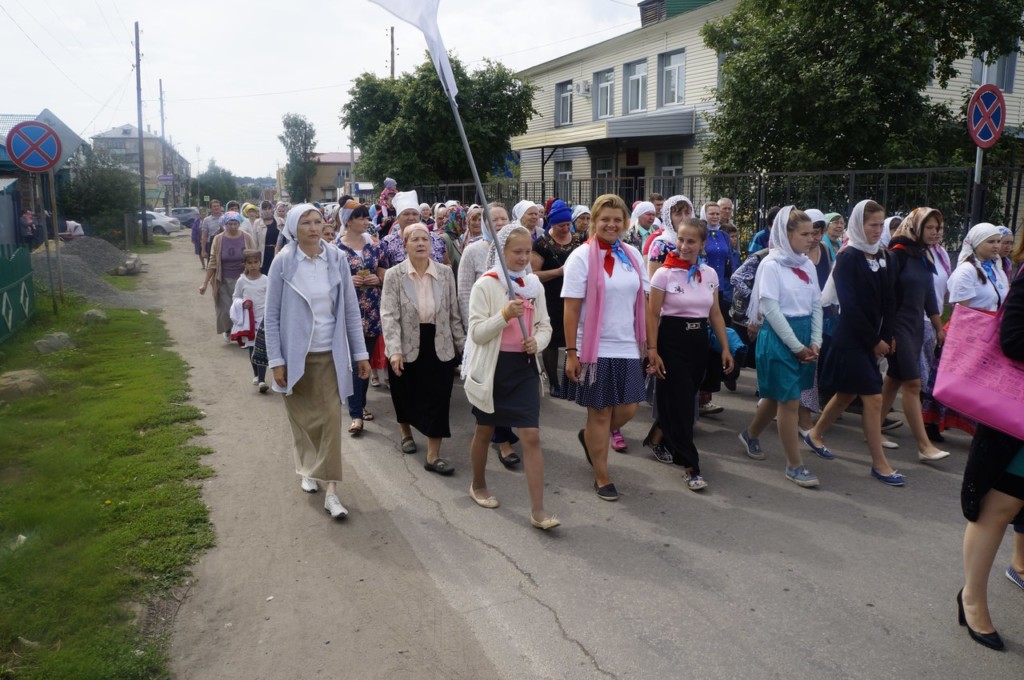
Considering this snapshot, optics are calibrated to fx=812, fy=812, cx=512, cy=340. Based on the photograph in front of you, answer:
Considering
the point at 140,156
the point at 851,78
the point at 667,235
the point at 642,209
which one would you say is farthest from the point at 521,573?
the point at 140,156

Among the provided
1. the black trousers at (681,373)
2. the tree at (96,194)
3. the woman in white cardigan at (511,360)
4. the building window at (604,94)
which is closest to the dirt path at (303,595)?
the woman in white cardigan at (511,360)

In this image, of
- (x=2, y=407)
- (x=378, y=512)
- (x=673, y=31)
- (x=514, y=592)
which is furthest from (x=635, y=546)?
(x=673, y=31)

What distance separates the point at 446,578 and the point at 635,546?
113 centimetres

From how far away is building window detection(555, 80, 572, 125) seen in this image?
1297 inches

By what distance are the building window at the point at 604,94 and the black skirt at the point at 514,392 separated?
2624cm

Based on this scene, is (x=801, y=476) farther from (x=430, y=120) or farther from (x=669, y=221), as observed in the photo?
(x=430, y=120)

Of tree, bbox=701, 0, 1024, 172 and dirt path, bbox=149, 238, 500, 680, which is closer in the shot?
dirt path, bbox=149, 238, 500, 680

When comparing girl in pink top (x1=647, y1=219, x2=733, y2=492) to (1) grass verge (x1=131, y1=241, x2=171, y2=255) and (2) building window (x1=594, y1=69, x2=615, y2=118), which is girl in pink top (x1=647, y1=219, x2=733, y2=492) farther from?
(1) grass verge (x1=131, y1=241, x2=171, y2=255)

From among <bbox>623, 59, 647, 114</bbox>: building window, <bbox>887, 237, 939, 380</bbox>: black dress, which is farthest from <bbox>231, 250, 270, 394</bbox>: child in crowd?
<bbox>623, 59, 647, 114</bbox>: building window

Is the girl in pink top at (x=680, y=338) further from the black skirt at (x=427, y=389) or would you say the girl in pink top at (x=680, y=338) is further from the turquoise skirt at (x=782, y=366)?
the black skirt at (x=427, y=389)

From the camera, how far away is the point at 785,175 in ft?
39.9

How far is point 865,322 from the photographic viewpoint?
5.66 m

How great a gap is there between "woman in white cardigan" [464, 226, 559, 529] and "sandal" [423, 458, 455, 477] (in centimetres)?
86

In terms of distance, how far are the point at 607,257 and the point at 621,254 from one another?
0.43 feet
